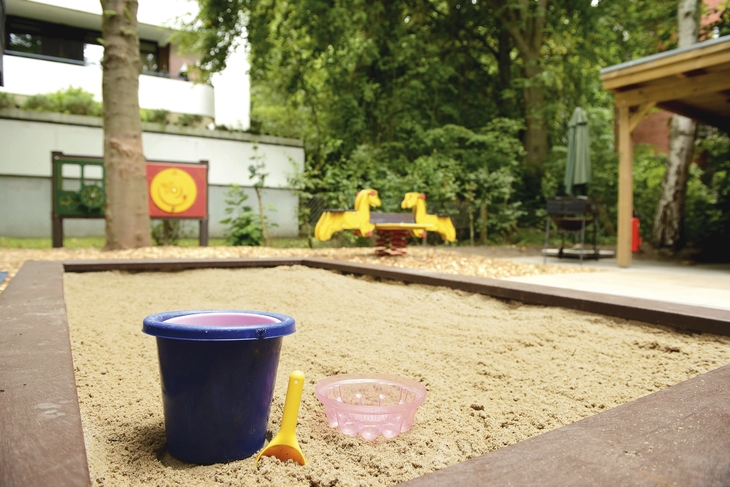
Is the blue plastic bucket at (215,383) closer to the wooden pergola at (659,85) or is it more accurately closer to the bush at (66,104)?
the wooden pergola at (659,85)

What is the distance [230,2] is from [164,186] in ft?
20.7

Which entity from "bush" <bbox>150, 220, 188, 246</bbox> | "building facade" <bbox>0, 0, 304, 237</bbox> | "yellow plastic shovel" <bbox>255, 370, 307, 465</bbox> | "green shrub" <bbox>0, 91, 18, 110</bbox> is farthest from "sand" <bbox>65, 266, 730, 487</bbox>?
"green shrub" <bbox>0, 91, 18, 110</bbox>

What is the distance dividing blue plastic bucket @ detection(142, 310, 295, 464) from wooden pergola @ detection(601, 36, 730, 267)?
6.56 m

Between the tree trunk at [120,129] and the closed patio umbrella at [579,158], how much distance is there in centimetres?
667

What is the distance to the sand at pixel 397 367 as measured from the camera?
1.41 meters

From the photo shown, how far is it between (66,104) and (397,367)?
Answer: 12881 millimetres

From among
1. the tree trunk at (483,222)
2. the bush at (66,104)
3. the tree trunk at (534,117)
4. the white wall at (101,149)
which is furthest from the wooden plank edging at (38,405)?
the tree trunk at (534,117)

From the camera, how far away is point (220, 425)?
1391 millimetres

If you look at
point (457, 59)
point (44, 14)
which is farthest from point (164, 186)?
point (44, 14)

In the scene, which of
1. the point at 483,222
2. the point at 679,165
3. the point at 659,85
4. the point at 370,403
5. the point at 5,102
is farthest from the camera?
the point at 5,102

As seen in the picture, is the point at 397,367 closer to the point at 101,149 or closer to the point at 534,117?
the point at 534,117

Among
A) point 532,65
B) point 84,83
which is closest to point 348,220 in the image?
point 532,65

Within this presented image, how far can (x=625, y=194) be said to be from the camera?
23.4 ft

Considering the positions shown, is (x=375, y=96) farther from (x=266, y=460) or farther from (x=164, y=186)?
(x=266, y=460)
